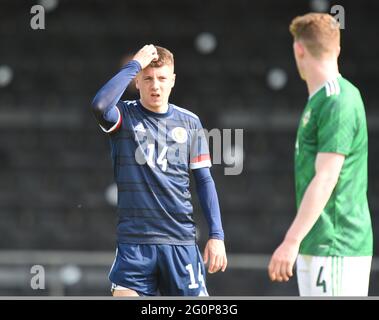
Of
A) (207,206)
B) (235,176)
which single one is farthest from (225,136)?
(207,206)

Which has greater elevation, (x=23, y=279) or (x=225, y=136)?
(x=225, y=136)

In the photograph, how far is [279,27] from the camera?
8.62m

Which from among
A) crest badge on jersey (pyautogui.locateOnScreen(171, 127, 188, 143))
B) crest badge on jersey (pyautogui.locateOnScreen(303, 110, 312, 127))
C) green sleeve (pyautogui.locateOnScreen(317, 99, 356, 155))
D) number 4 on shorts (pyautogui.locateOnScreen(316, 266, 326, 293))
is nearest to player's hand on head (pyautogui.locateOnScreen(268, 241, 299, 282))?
number 4 on shorts (pyautogui.locateOnScreen(316, 266, 326, 293))

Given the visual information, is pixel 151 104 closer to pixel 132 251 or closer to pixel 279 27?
pixel 132 251

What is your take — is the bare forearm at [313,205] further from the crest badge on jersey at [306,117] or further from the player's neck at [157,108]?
the player's neck at [157,108]

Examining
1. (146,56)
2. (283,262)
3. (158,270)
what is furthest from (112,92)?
(283,262)

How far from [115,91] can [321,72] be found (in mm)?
1050

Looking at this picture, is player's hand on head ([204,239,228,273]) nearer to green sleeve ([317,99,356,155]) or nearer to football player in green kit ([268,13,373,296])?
football player in green kit ([268,13,373,296])

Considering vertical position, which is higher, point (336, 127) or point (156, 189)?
point (336, 127)

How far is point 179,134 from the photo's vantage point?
4.60 metres

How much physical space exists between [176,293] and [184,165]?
60 centimetres

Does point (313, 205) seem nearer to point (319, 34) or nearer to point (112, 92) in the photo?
point (319, 34)

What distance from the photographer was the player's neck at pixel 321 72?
3.70 m

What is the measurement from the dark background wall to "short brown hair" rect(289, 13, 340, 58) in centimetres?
462
